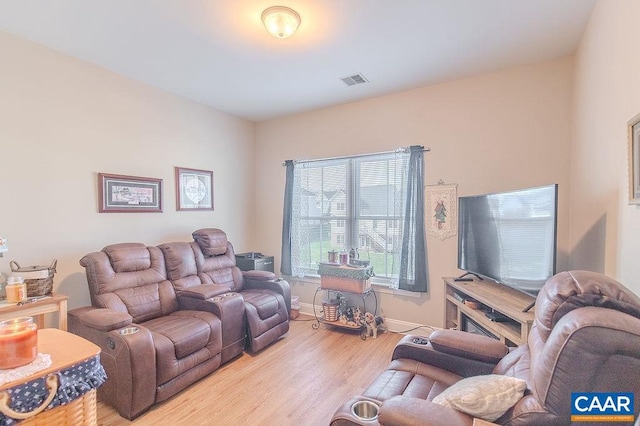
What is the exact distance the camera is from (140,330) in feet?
6.99

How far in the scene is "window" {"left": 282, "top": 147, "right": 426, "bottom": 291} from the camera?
3443 mm

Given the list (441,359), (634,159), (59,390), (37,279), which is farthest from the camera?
(37,279)

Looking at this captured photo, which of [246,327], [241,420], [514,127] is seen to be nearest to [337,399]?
[241,420]

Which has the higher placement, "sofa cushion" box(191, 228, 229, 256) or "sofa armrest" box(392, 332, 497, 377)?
"sofa cushion" box(191, 228, 229, 256)

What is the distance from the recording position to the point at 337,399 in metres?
2.29

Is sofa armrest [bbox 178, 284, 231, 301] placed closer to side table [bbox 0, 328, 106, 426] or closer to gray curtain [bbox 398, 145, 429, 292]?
side table [bbox 0, 328, 106, 426]

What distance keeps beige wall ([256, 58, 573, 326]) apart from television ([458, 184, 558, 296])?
467mm

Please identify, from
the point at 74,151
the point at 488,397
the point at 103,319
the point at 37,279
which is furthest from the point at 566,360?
the point at 74,151

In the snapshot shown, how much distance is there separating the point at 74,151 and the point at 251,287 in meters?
2.24

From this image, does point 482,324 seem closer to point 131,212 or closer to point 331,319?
point 331,319

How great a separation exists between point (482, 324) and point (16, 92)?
13.8 ft

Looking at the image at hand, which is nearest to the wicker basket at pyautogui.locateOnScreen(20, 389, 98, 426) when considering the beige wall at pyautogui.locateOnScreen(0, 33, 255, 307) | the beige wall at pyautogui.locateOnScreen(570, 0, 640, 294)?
the beige wall at pyautogui.locateOnScreen(0, 33, 255, 307)

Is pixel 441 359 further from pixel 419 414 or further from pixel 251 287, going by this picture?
pixel 251 287

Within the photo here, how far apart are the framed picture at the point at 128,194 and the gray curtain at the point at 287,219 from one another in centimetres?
161
